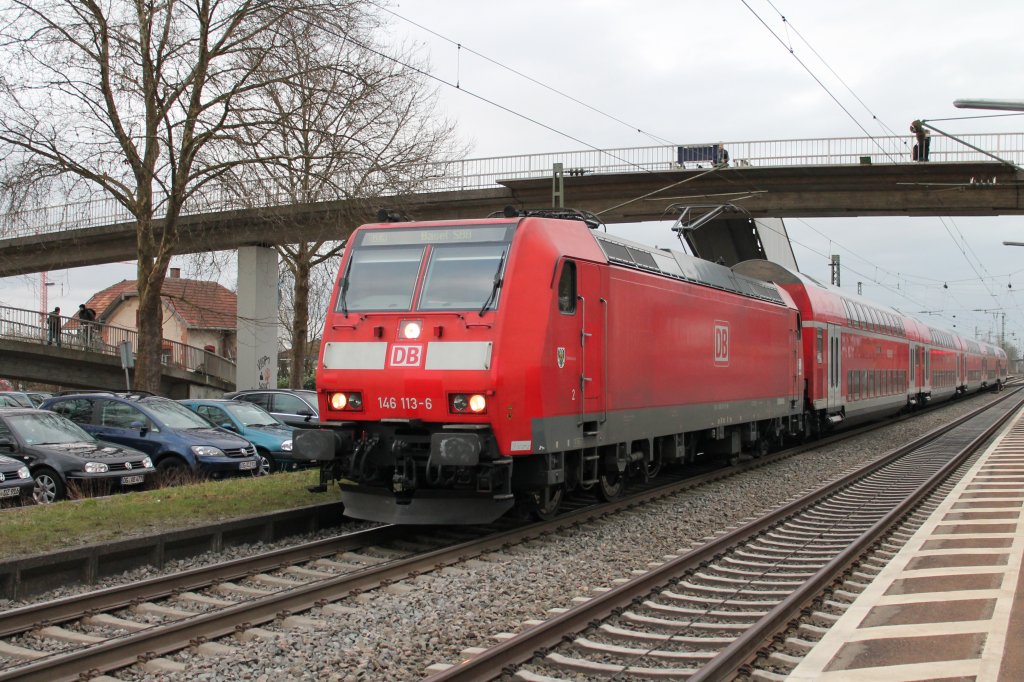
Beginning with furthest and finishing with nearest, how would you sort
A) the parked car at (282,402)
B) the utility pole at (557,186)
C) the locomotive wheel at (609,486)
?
the utility pole at (557,186)
the parked car at (282,402)
the locomotive wheel at (609,486)

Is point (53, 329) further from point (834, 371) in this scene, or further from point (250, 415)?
point (834, 371)

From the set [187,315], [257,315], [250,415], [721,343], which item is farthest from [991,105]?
[187,315]

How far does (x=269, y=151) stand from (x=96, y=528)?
12858mm

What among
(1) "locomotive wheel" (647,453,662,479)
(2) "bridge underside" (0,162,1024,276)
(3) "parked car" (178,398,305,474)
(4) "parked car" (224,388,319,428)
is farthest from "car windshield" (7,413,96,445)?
(2) "bridge underside" (0,162,1024,276)

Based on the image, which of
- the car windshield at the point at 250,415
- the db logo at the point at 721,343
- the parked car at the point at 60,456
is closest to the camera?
the parked car at the point at 60,456

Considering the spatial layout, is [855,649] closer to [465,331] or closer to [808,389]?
[465,331]

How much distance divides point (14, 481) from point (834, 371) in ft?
60.9

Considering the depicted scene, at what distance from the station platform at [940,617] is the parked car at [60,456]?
33.1ft

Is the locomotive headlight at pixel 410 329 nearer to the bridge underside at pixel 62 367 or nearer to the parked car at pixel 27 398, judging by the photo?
the parked car at pixel 27 398

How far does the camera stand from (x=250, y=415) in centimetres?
1936

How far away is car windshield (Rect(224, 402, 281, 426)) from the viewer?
62.3 feet

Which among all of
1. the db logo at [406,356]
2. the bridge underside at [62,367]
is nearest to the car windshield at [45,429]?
the db logo at [406,356]

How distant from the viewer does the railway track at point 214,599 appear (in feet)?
20.2

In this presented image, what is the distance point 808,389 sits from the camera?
22.7 meters
